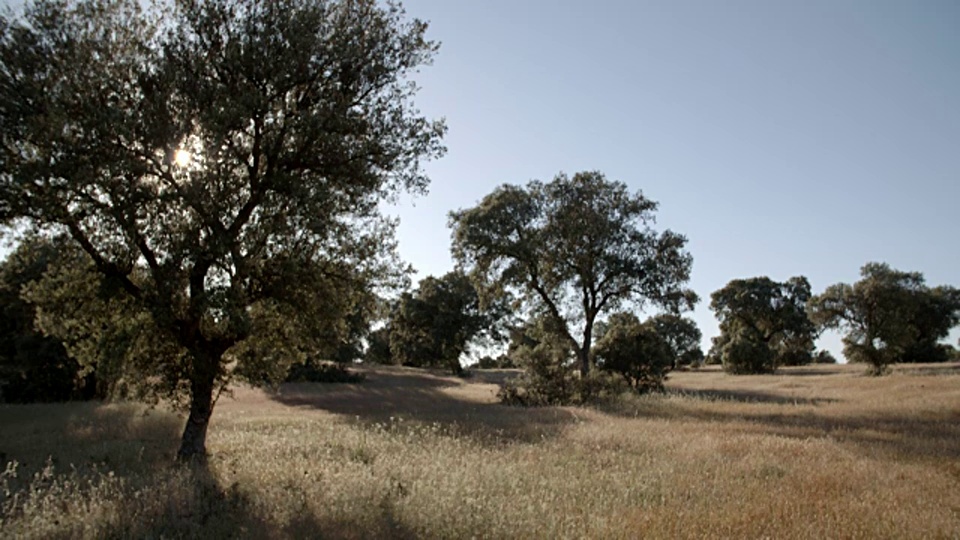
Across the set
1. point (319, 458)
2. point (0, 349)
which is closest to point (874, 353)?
point (319, 458)

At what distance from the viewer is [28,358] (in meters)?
30.5

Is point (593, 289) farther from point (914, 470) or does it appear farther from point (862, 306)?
point (862, 306)

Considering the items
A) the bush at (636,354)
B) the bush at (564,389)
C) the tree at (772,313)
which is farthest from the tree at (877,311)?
the bush at (564,389)

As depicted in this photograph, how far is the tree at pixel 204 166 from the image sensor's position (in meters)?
11.8

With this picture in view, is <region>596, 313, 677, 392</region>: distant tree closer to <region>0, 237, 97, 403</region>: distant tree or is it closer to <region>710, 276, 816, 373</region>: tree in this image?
<region>0, 237, 97, 403</region>: distant tree

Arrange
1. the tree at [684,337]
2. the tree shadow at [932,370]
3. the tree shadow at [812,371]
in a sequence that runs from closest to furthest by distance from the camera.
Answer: the tree shadow at [932,370] → the tree shadow at [812,371] → the tree at [684,337]

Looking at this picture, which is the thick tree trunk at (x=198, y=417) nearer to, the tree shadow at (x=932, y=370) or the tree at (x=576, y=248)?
the tree at (x=576, y=248)

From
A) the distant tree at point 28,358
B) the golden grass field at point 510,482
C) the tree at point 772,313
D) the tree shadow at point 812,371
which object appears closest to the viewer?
the golden grass field at point 510,482

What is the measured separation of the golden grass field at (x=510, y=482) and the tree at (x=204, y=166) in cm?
293

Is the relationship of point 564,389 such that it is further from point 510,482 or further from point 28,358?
point 28,358

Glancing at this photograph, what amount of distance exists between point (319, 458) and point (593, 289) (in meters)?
24.5

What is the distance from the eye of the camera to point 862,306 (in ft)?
179

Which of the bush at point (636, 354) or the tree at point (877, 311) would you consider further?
the tree at point (877, 311)

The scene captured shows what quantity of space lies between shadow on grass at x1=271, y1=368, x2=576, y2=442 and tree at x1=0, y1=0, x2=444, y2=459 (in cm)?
460
